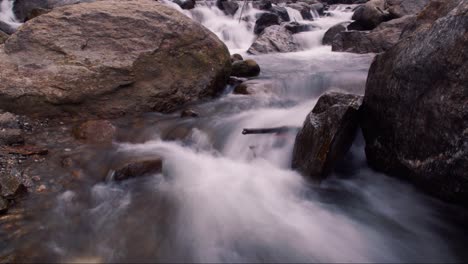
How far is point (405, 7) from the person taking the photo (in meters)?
13.2

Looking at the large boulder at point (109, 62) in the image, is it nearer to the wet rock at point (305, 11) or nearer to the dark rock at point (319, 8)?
the wet rock at point (305, 11)

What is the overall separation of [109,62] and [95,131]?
4.78 ft

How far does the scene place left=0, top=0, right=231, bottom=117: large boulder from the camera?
211 inches

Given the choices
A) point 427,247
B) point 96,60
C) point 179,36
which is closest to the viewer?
point 427,247

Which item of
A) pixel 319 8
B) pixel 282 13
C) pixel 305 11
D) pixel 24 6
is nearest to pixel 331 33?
pixel 282 13

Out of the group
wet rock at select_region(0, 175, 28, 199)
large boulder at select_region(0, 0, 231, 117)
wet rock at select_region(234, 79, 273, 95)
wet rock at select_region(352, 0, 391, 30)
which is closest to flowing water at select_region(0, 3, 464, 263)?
wet rock at select_region(0, 175, 28, 199)

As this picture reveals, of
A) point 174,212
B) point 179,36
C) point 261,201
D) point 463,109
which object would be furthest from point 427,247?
point 179,36

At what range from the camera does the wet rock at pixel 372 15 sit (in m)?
13.1

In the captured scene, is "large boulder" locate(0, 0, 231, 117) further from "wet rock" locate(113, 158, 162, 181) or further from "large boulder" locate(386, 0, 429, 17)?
"large boulder" locate(386, 0, 429, 17)

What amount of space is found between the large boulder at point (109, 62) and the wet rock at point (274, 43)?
521cm

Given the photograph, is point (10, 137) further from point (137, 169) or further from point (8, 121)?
point (137, 169)

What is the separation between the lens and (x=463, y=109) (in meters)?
2.88

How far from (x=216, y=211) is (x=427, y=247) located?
204cm

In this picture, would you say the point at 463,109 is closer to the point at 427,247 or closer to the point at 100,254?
the point at 427,247
